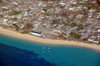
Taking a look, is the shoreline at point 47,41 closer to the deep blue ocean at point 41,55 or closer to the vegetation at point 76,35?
the deep blue ocean at point 41,55

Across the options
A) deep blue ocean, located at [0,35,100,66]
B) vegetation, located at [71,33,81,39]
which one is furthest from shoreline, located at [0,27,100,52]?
vegetation, located at [71,33,81,39]

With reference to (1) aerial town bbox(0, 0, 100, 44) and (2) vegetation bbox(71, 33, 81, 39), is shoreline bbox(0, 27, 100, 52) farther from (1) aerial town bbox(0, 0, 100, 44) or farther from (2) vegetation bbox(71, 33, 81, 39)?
(2) vegetation bbox(71, 33, 81, 39)

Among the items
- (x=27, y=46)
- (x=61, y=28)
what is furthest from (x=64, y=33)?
(x=27, y=46)

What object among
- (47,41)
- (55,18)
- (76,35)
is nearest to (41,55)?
(47,41)

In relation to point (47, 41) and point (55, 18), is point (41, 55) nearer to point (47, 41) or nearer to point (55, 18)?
point (47, 41)

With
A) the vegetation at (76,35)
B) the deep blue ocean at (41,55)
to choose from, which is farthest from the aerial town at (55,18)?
the deep blue ocean at (41,55)
